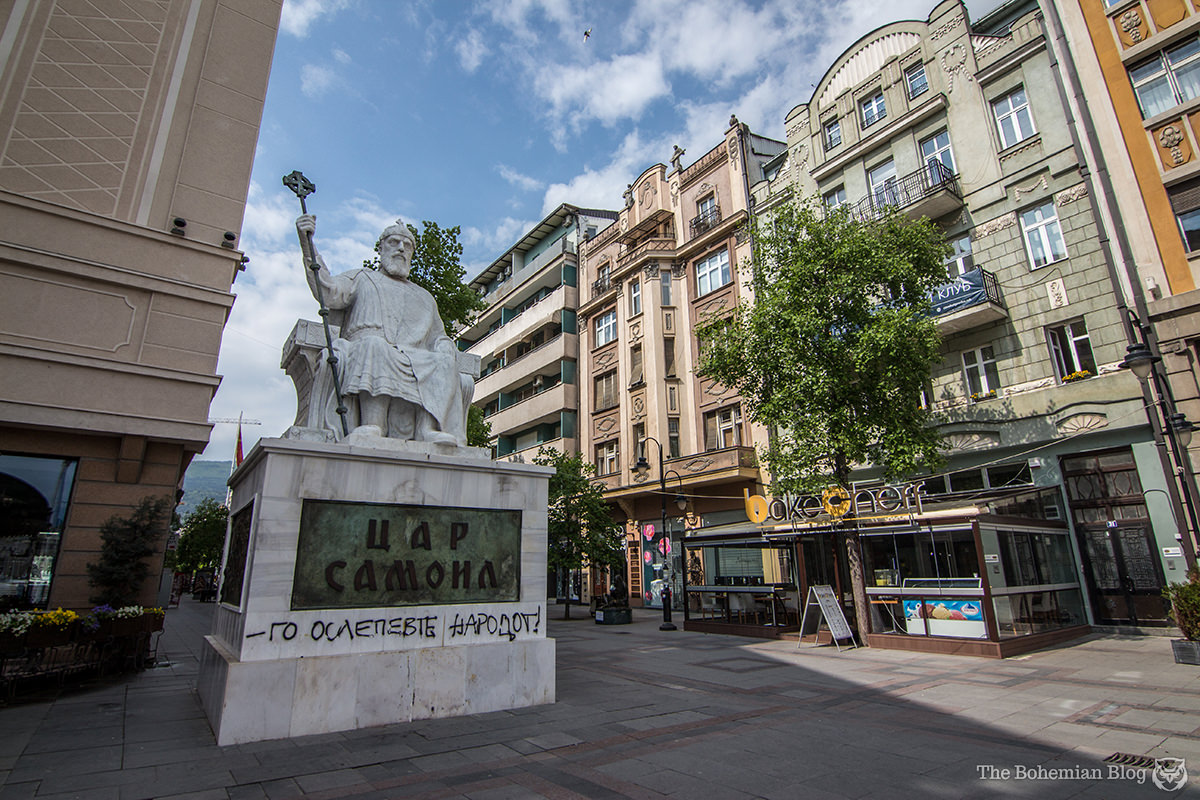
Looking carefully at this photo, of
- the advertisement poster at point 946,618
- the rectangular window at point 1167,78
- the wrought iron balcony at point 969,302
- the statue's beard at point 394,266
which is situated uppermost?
the rectangular window at point 1167,78

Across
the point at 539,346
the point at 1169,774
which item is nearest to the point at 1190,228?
the point at 1169,774

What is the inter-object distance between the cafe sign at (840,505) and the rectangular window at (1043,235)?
7872 millimetres

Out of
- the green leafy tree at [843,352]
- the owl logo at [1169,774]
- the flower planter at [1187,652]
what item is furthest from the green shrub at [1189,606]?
the owl logo at [1169,774]

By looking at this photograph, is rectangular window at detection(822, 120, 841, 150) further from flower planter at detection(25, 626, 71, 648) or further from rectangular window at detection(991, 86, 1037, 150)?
flower planter at detection(25, 626, 71, 648)

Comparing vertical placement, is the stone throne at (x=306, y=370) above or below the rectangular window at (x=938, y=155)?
below

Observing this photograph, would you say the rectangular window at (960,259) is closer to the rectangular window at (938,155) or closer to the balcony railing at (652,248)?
the rectangular window at (938,155)

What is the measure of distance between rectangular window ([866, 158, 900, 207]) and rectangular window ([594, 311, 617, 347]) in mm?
13230

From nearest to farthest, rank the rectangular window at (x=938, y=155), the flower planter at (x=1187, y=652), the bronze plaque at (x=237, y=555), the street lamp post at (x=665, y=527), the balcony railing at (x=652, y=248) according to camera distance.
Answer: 1. the bronze plaque at (x=237, y=555)
2. the flower planter at (x=1187, y=652)
3. the street lamp post at (x=665, y=527)
4. the rectangular window at (x=938, y=155)
5. the balcony railing at (x=652, y=248)

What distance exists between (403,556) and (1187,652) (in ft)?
38.1

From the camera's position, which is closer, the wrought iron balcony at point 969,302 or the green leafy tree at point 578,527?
the wrought iron balcony at point 969,302

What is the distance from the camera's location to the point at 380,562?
5.99m

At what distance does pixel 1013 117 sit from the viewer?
17.4 meters

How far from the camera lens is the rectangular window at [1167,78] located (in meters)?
13.9

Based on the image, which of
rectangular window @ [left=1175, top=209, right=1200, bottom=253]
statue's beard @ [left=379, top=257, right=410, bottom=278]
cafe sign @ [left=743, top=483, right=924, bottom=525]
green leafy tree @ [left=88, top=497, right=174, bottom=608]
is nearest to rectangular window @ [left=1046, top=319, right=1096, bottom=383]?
rectangular window @ [left=1175, top=209, right=1200, bottom=253]
